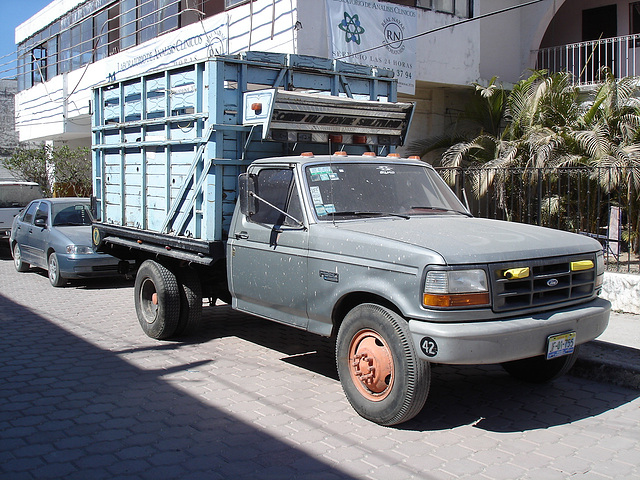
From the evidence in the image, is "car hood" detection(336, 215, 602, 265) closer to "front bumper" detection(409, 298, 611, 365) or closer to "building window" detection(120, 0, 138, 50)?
"front bumper" detection(409, 298, 611, 365)

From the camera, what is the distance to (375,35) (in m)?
13.1

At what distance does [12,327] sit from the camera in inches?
327

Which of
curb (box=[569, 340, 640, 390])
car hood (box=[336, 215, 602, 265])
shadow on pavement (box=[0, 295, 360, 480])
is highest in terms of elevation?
car hood (box=[336, 215, 602, 265])

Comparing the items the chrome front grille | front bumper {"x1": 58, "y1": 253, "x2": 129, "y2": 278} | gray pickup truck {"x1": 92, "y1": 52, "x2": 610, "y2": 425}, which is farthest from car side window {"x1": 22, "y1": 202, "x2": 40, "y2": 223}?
the chrome front grille

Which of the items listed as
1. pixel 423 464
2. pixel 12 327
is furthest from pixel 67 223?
pixel 423 464

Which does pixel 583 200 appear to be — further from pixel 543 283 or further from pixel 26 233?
pixel 26 233

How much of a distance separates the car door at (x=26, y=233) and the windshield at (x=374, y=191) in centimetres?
906

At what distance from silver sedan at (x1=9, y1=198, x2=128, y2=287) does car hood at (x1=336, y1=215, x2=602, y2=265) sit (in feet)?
23.8

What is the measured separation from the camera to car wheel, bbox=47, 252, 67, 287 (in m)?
11.5

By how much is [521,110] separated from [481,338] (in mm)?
9716

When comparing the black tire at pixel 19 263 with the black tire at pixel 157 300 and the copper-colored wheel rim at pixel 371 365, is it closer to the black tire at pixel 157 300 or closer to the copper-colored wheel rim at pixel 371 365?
the black tire at pixel 157 300

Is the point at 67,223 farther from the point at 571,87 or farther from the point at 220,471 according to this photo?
the point at 571,87

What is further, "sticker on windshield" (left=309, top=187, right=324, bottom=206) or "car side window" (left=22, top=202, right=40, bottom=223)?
"car side window" (left=22, top=202, right=40, bottom=223)

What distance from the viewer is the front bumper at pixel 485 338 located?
436cm
